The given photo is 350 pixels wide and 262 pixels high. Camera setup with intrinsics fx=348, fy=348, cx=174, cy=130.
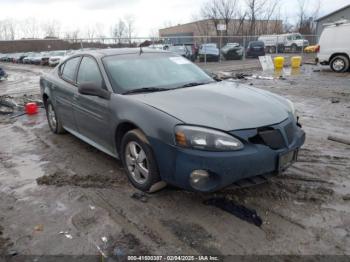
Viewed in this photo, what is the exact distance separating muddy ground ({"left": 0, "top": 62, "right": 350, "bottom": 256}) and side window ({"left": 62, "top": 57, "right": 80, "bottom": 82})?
4.03 ft

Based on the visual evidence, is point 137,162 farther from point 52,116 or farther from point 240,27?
point 240,27

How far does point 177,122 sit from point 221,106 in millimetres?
572

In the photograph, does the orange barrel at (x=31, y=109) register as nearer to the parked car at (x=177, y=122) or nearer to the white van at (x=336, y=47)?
the parked car at (x=177, y=122)

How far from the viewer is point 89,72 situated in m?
4.83

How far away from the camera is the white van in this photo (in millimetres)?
15594

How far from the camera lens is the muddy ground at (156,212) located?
9.66 feet

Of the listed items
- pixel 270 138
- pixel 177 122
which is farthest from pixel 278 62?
pixel 177 122

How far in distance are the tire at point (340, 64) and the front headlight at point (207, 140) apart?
598 inches

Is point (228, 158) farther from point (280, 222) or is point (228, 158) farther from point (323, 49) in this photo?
point (323, 49)

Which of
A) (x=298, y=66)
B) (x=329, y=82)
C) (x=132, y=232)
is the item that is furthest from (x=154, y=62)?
(x=298, y=66)

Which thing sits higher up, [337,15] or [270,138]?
[337,15]

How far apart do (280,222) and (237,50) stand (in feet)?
90.4

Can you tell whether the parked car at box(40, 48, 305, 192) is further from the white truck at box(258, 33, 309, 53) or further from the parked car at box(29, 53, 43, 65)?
the white truck at box(258, 33, 309, 53)

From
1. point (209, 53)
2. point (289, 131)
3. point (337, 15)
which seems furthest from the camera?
point (337, 15)
